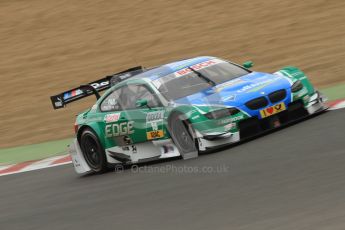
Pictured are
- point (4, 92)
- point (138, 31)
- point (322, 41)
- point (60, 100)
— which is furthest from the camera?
point (138, 31)

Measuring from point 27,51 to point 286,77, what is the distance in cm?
1317

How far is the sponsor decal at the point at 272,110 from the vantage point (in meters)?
9.56

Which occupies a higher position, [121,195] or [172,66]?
[172,66]

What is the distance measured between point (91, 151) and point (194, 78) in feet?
6.14

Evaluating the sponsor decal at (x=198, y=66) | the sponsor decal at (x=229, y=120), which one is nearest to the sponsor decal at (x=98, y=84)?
the sponsor decal at (x=198, y=66)

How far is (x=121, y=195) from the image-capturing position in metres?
8.50

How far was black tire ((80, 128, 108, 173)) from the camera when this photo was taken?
10.9 metres

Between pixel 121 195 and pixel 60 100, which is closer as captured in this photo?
pixel 121 195

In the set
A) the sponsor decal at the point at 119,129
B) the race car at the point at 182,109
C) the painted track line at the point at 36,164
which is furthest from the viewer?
the painted track line at the point at 36,164

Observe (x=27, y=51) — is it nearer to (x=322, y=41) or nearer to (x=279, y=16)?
(x=279, y=16)

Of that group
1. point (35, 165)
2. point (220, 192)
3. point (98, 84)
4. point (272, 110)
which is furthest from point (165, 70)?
point (220, 192)

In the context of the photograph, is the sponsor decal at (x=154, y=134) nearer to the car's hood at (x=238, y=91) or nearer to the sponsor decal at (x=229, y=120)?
the car's hood at (x=238, y=91)

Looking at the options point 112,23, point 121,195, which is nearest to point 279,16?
point 112,23

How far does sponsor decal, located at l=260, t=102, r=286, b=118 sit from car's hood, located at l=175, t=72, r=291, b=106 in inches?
7.8
